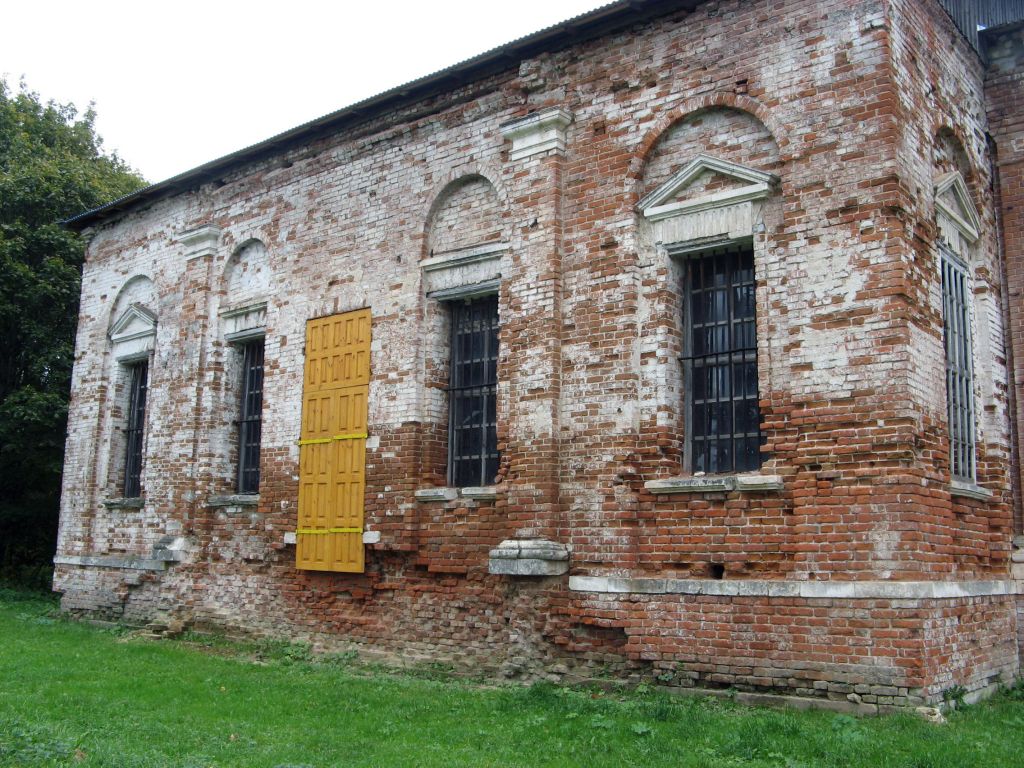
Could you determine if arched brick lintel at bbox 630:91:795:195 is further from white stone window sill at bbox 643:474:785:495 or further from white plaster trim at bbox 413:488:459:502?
white plaster trim at bbox 413:488:459:502

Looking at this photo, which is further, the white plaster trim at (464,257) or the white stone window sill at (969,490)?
the white plaster trim at (464,257)

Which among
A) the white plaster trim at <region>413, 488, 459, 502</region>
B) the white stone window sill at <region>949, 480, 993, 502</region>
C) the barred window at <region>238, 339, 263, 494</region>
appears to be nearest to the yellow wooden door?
the white plaster trim at <region>413, 488, 459, 502</region>

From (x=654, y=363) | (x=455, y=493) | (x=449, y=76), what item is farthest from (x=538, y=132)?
(x=455, y=493)

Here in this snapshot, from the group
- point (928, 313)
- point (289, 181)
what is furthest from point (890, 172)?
point (289, 181)

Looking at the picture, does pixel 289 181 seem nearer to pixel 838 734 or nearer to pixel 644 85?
pixel 644 85

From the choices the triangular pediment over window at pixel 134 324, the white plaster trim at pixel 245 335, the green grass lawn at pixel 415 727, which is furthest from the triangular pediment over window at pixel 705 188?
the triangular pediment over window at pixel 134 324

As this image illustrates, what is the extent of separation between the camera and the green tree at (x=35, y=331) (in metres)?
19.1

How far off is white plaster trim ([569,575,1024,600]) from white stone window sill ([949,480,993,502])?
0.80 metres

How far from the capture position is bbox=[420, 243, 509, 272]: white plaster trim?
10.9 metres

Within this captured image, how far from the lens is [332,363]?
1224 centimetres

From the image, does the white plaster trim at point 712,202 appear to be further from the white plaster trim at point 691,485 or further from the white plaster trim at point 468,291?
the white plaster trim at point 691,485

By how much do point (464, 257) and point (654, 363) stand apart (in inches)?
113

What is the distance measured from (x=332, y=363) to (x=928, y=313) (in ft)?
23.0

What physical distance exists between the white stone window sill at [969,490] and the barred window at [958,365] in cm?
13
